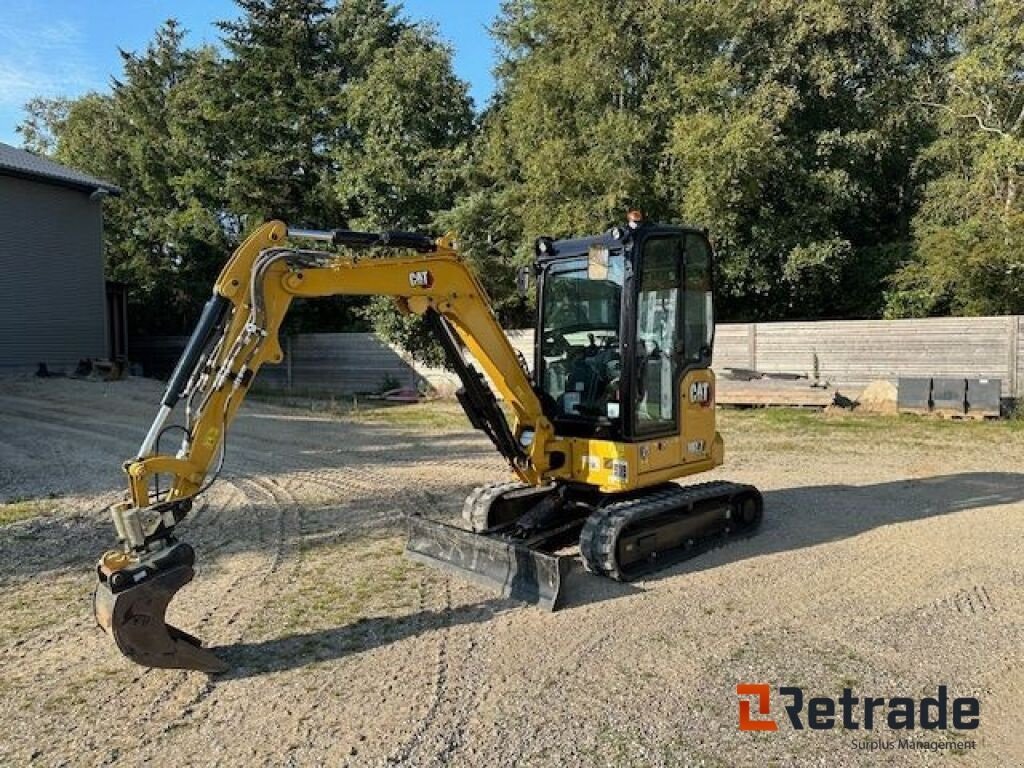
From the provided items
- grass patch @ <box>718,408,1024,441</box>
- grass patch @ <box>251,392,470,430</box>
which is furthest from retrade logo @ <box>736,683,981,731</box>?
grass patch @ <box>251,392,470,430</box>

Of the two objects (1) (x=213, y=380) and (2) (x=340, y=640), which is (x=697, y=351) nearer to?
(2) (x=340, y=640)

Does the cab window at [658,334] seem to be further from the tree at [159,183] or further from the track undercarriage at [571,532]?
the tree at [159,183]

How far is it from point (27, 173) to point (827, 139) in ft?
65.5

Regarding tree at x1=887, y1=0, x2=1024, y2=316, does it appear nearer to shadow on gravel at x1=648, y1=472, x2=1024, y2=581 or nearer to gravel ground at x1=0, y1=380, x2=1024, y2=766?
shadow on gravel at x1=648, y1=472, x2=1024, y2=581

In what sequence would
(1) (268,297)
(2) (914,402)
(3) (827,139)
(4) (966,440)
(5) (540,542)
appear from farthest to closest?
(3) (827,139), (2) (914,402), (4) (966,440), (5) (540,542), (1) (268,297)

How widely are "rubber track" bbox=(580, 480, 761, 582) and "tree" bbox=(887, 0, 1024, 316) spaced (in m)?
13.7

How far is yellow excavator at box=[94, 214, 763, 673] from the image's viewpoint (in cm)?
446

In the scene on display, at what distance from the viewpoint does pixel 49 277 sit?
70.9ft

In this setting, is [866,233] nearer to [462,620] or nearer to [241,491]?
[241,491]

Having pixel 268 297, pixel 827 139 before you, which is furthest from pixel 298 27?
pixel 268 297

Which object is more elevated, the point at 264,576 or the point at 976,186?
the point at 976,186

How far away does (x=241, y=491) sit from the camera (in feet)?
29.5

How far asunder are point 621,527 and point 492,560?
94 cm

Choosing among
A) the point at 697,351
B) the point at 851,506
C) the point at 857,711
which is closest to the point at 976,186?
the point at 851,506
